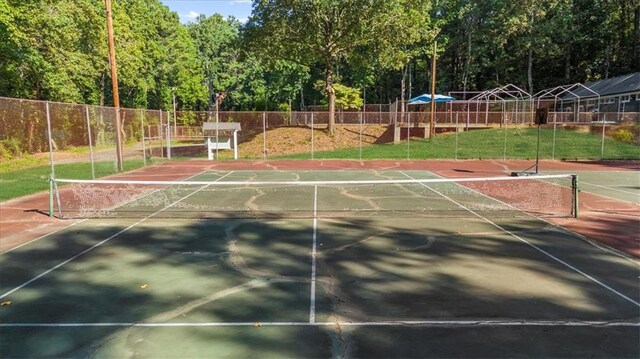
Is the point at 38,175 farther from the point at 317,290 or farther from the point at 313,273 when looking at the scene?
the point at 317,290

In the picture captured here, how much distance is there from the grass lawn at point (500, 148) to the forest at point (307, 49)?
6.82 m

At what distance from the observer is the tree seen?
3191cm

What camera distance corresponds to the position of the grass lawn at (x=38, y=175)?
1525 centimetres

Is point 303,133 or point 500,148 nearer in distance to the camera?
point 500,148

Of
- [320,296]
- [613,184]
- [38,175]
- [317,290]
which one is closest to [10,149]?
[38,175]

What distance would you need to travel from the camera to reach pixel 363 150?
3306cm

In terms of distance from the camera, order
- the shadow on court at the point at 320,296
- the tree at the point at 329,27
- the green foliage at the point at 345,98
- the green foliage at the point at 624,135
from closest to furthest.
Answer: the shadow on court at the point at 320,296 → the tree at the point at 329,27 → the green foliage at the point at 624,135 → the green foliage at the point at 345,98

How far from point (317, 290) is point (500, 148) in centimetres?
2859

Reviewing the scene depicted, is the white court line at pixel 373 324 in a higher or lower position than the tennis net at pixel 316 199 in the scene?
lower

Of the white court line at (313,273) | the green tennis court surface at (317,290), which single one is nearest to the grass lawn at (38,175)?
the green tennis court surface at (317,290)

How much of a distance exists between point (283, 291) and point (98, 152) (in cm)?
2469

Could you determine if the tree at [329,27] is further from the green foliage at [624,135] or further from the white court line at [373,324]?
the white court line at [373,324]

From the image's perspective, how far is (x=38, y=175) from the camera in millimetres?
19641

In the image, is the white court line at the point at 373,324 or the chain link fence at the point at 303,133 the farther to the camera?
the chain link fence at the point at 303,133
